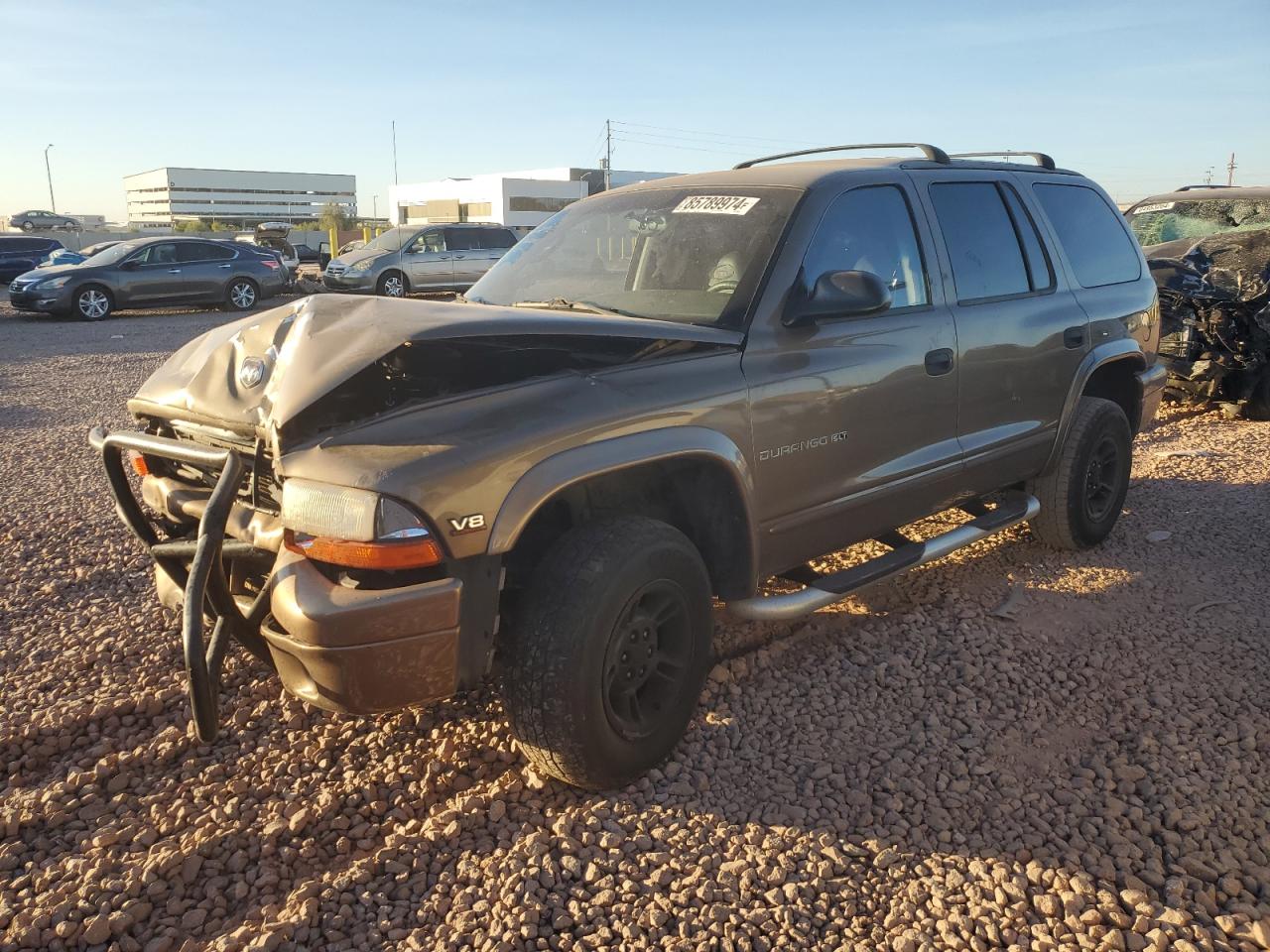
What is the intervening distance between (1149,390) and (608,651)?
13.3 feet

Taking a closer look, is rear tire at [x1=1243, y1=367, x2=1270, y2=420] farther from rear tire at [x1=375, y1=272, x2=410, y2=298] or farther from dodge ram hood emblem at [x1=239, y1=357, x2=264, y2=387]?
rear tire at [x1=375, y1=272, x2=410, y2=298]

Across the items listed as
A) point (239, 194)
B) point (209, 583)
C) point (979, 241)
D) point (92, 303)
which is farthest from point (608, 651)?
point (239, 194)

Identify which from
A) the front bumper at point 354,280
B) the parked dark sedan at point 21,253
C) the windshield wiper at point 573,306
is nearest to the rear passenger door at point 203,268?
the front bumper at point 354,280

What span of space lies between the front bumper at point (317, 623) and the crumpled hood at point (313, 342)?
0.61 feet

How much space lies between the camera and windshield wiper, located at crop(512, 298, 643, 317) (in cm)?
356

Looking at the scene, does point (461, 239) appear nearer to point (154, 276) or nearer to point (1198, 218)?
point (154, 276)

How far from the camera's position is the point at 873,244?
12.5 ft

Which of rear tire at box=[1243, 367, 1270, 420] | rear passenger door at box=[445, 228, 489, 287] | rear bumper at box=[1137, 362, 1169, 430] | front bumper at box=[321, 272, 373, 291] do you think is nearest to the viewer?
rear bumper at box=[1137, 362, 1169, 430]

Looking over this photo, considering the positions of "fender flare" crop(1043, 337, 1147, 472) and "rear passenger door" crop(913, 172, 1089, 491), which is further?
"fender flare" crop(1043, 337, 1147, 472)

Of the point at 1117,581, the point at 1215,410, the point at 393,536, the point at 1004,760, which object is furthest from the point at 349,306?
the point at 1215,410

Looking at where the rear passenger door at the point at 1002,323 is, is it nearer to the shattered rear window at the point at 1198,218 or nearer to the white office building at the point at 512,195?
the shattered rear window at the point at 1198,218

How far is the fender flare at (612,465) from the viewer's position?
2.58m

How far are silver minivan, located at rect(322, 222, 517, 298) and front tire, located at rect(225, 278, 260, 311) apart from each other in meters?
1.45

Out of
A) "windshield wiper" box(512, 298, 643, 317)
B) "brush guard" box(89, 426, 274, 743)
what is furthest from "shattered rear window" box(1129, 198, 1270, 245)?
"brush guard" box(89, 426, 274, 743)
